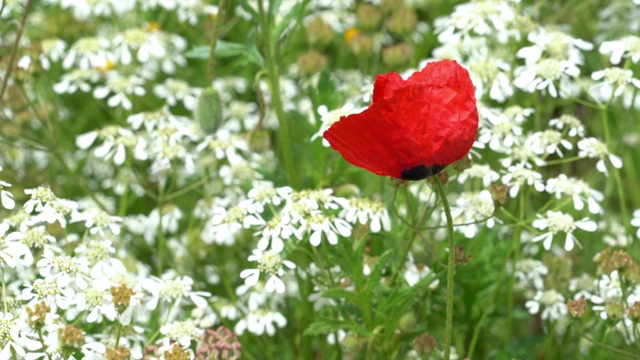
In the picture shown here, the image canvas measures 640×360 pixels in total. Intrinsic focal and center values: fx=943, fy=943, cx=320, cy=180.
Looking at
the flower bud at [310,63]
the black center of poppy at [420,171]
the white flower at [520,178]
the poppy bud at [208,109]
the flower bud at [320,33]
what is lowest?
the white flower at [520,178]

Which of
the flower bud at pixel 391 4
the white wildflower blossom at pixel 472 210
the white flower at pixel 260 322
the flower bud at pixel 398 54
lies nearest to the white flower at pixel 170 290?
the white flower at pixel 260 322

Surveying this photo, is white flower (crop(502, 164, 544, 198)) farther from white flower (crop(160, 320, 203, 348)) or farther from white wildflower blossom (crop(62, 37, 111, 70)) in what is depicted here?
white wildflower blossom (crop(62, 37, 111, 70))

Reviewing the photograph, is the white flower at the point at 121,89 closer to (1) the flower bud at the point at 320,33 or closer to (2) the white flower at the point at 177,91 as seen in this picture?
(2) the white flower at the point at 177,91

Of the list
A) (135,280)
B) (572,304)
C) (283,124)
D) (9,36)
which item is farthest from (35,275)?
(9,36)

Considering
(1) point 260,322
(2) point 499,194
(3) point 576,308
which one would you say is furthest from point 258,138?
(3) point 576,308

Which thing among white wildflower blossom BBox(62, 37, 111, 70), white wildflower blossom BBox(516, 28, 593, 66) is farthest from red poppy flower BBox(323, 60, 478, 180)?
white wildflower blossom BBox(62, 37, 111, 70)

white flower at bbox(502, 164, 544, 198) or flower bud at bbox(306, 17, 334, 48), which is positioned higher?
flower bud at bbox(306, 17, 334, 48)

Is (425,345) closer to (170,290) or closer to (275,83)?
(170,290)
